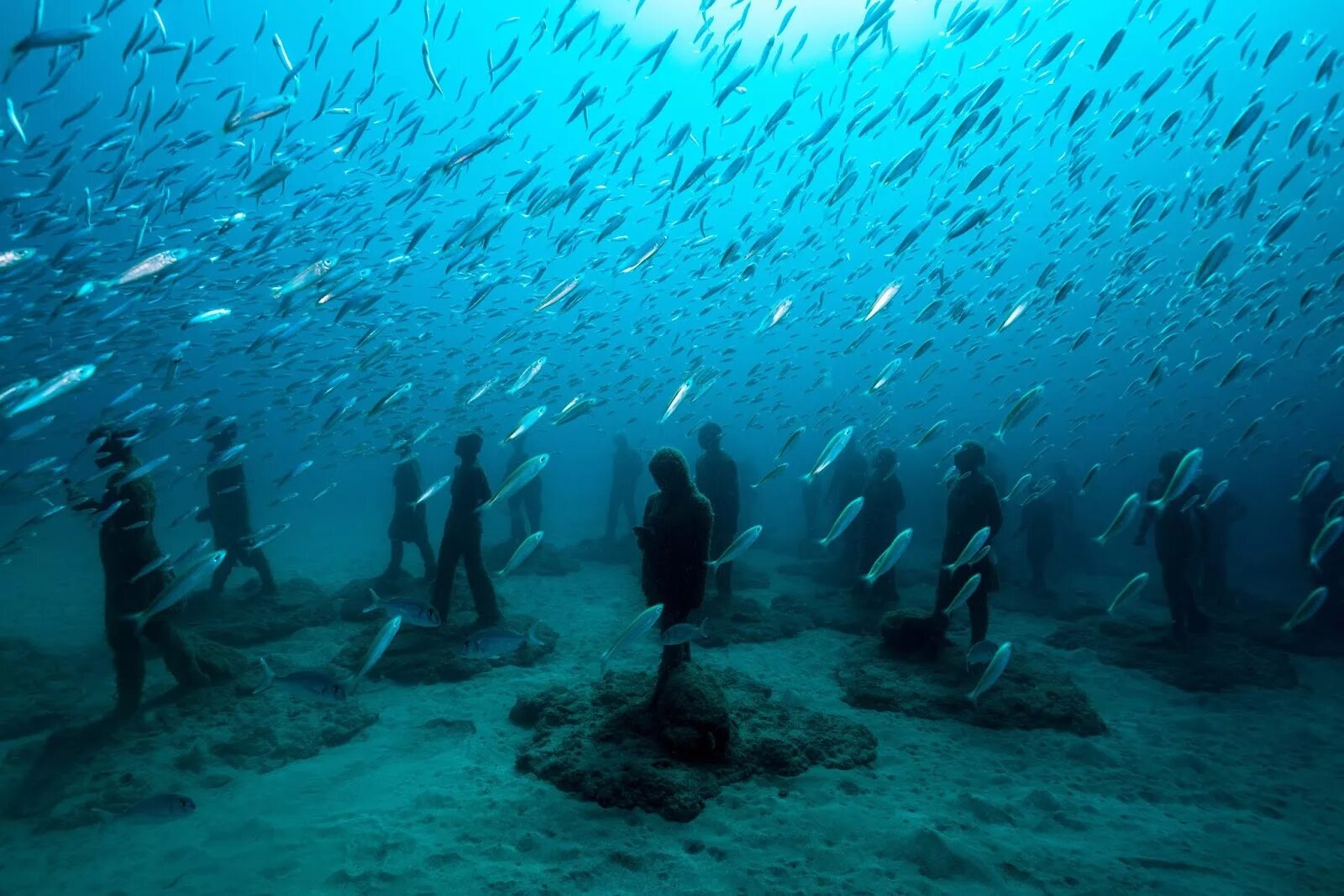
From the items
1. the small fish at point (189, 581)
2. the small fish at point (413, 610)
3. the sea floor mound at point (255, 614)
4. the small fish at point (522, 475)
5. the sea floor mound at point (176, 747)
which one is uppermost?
the small fish at point (522, 475)

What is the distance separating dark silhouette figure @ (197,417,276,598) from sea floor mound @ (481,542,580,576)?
171 inches

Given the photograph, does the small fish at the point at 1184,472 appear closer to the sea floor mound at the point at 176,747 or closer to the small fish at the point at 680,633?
the small fish at the point at 680,633

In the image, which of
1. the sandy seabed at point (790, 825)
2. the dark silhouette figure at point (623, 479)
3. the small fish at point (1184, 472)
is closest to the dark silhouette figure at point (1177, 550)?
the sandy seabed at point (790, 825)

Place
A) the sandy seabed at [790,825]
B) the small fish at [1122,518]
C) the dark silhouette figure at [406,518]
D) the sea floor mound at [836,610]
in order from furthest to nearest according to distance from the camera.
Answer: the dark silhouette figure at [406,518], the sea floor mound at [836,610], the small fish at [1122,518], the sandy seabed at [790,825]

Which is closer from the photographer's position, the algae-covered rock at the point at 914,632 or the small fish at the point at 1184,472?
the small fish at the point at 1184,472

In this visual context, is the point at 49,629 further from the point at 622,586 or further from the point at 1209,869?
the point at 1209,869

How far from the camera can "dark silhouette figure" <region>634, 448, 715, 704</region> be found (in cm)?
507

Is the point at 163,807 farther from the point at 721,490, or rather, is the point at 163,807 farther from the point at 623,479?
the point at 623,479

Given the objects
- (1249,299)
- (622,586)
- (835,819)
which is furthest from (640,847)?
(1249,299)

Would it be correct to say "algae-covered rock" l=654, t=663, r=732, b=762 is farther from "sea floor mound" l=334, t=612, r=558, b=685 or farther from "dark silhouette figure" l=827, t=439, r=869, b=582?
"dark silhouette figure" l=827, t=439, r=869, b=582

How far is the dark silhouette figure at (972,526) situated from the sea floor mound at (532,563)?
29.0ft

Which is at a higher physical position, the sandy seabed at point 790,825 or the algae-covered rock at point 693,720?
the algae-covered rock at point 693,720

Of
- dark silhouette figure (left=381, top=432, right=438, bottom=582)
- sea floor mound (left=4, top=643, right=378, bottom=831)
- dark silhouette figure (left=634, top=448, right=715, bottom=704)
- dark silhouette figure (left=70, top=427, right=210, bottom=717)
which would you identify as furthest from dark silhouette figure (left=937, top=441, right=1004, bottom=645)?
dark silhouette figure (left=70, top=427, right=210, bottom=717)

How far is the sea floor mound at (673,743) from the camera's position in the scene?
167 inches
